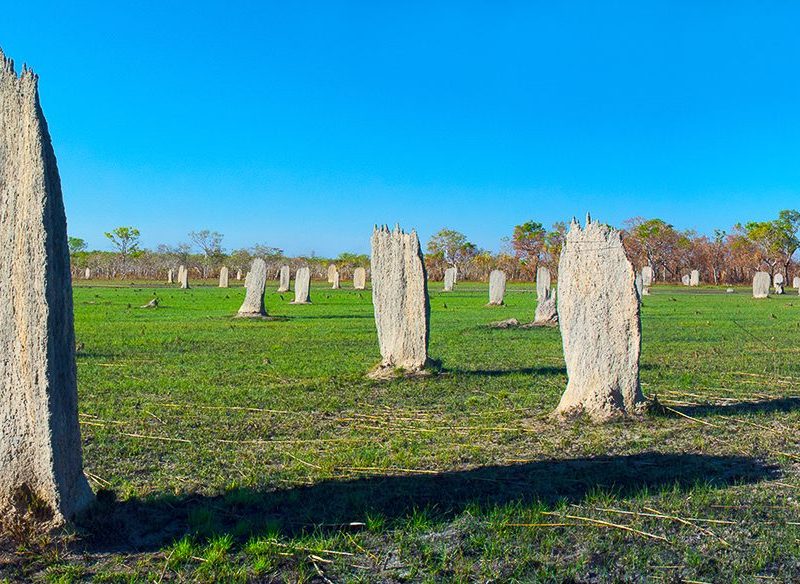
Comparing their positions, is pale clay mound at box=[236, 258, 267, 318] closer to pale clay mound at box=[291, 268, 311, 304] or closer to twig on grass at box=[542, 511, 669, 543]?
pale clay mound at box=[291, 268, 311, 304]

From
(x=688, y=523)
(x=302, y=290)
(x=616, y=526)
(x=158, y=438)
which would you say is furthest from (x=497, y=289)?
(x=616, y=526)

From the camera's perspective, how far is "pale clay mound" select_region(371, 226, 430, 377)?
12.9 meters

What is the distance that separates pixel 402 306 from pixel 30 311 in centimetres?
852

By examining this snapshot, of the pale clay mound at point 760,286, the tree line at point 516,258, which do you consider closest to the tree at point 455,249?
the tree line at point 516,258

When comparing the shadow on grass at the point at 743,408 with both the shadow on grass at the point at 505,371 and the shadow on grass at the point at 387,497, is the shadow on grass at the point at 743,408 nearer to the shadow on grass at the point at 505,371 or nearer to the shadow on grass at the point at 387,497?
the shadow on grass at the point at 387,497

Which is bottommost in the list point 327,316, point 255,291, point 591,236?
point 327,316

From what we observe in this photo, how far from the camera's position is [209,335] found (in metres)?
20.2

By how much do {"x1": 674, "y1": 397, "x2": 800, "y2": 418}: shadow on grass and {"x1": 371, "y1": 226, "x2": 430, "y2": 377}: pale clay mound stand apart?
14.9 ft

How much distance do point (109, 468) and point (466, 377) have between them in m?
6.84

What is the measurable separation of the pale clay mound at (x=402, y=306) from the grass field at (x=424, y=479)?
23.7 inches

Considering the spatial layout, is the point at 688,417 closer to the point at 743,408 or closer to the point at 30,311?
the point at 743,408

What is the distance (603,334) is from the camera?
934 centimetres

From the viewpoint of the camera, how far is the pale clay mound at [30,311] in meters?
4.97

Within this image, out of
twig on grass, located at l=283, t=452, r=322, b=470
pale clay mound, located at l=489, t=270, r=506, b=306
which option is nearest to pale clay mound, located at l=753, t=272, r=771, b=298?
pale clay mound, located at l=489, t=270, r=506, b=306
